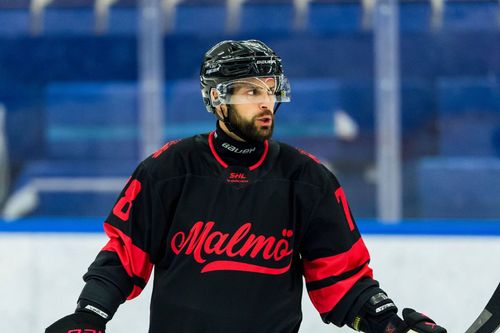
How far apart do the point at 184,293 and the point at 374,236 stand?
1058 millimetres

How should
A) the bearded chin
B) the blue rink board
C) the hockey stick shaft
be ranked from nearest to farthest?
the hockey stick shaft, the bearded chin, the blue rink board

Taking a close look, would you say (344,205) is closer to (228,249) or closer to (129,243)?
(228,249)

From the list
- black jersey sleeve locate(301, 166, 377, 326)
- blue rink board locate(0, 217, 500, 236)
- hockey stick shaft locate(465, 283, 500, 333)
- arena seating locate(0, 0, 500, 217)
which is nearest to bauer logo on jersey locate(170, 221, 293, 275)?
black jersey sleeve locate(301, 166, 377, 326)

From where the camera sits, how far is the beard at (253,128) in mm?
2029

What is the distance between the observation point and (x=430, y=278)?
290cm

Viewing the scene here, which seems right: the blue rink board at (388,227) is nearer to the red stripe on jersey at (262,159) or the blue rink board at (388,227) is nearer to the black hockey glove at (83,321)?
the red stripe on jersey at (262,159)

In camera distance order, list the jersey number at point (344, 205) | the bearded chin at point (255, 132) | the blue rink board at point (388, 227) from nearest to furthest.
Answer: the bearded chin at point (255, 132), the jersey number at point (344, 205), the blue rink board at point (388, 227)

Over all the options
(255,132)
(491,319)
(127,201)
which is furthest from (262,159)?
(491,319)

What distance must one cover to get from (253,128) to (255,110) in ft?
0.13

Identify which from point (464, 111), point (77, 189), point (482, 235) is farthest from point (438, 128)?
point (77, 189)

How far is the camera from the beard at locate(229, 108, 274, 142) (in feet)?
6.66

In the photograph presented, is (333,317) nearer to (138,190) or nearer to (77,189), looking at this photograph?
(138,190)

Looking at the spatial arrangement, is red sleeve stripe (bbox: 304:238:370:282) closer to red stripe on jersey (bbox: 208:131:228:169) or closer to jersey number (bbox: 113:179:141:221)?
red stripe on jersey (bbox: 208:131:228:169)

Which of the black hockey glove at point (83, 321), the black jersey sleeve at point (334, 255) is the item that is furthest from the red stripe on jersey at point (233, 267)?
the black hockey glove at point (83, 321)
